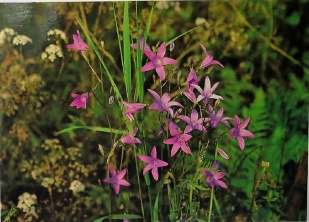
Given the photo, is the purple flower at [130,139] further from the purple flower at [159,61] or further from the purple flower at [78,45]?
the purple flower at [78,45]

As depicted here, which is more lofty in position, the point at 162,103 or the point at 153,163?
the point at 162,103

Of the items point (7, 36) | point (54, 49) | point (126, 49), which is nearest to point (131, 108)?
point (126, 49)

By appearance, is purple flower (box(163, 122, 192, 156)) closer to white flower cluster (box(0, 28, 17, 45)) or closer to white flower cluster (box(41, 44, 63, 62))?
white flower cluster (box(41, 44, 63, 62))

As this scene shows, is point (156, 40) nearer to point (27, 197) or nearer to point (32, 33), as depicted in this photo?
point (32, 33)

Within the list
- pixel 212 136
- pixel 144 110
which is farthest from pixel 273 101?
pixel 144 110

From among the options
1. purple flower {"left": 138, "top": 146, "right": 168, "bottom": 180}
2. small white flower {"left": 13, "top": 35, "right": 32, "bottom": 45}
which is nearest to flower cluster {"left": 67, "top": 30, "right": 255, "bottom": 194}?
purple flower {"left": 138, "top": 146, "right": 168, "bottom": 180}

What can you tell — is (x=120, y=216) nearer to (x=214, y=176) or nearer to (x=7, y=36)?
(x=214, y=176)
